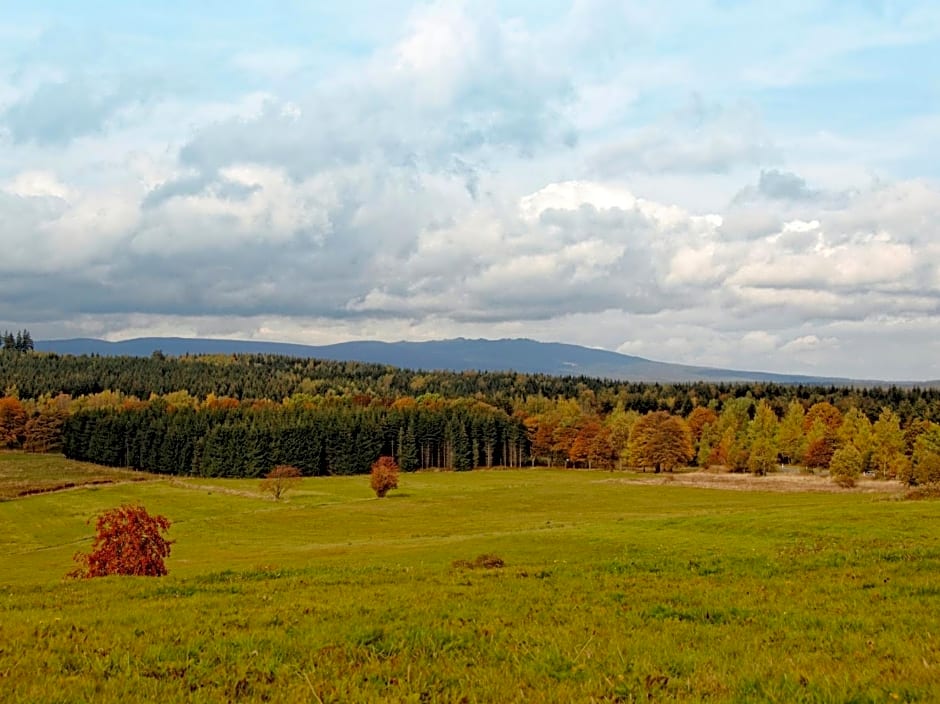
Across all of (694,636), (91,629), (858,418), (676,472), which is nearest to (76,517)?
(91,629)

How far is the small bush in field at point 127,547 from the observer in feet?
113

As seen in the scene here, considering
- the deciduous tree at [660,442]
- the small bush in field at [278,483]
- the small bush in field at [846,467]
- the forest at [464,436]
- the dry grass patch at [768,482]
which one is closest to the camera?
the small bush in field at [846,467]

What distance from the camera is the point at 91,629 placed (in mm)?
13023

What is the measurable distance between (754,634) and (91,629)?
11.9 metres

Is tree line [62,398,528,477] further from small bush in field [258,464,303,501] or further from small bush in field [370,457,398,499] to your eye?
small bush in field [370,457,398,499]

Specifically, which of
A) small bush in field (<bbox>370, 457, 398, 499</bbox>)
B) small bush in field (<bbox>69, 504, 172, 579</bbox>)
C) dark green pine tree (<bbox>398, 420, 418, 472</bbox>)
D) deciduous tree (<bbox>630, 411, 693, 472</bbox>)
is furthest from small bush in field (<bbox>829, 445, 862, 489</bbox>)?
small bush in field (<bbox>69, 504, 172, 579</bbox>)

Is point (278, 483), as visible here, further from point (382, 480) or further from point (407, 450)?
point (407, 450)

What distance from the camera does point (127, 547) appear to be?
35.0m

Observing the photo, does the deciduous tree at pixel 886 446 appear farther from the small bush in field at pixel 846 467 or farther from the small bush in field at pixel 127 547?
the small bush in field at pixel 127 547

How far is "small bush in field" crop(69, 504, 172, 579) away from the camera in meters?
Answer: 34.3

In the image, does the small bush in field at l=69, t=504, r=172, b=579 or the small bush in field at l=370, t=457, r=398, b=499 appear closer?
the small bush in field at l=69, t=504, r=172, b=579

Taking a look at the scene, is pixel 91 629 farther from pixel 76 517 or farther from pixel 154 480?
pixel 154 480

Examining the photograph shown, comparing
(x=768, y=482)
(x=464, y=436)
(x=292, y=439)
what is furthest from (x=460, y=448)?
(x=768, y=482)

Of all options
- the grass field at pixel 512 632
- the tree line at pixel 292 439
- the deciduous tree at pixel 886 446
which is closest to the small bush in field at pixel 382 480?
the tree line at pixel 292 439
